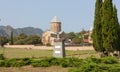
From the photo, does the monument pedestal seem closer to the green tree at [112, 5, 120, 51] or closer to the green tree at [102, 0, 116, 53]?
the green tree at [102, 0, 116, 53]

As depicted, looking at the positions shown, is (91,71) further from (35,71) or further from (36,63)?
(36,63)

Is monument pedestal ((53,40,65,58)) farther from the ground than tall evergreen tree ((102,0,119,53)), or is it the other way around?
tall evergreen tree ((102,0,119,53))

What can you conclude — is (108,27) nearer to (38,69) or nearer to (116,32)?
(116,32)

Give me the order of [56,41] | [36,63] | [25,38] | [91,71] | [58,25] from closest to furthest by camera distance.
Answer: [91,71] < [36,63] < [56,41] < [58,25] < [25,38]

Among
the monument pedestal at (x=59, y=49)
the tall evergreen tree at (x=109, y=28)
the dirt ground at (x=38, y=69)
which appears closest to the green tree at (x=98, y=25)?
the tall evergreen tree at (x=109, y=28)

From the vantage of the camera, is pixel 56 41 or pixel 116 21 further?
pixel 116 21

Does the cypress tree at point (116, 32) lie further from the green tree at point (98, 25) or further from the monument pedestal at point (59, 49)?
the monument pedestal at point (59, 49)

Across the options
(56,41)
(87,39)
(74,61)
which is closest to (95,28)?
(56,41)

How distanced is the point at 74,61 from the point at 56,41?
25.8 ft

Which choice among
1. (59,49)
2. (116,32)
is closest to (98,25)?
(116,32)

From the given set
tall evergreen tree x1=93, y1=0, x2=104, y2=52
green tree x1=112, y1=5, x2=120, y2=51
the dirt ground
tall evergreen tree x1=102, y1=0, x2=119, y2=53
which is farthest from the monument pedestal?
tall evergreen tree x1=93, y1=0, x2=104, y2=52

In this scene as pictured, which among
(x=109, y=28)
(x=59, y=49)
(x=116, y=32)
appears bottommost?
(x=59, y=49)

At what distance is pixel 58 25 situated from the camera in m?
128

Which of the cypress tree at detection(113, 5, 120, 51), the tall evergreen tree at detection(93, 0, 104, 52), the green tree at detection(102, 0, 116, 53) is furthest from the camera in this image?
the tall evergreen tree at detection(93, 0, 104, 52)
